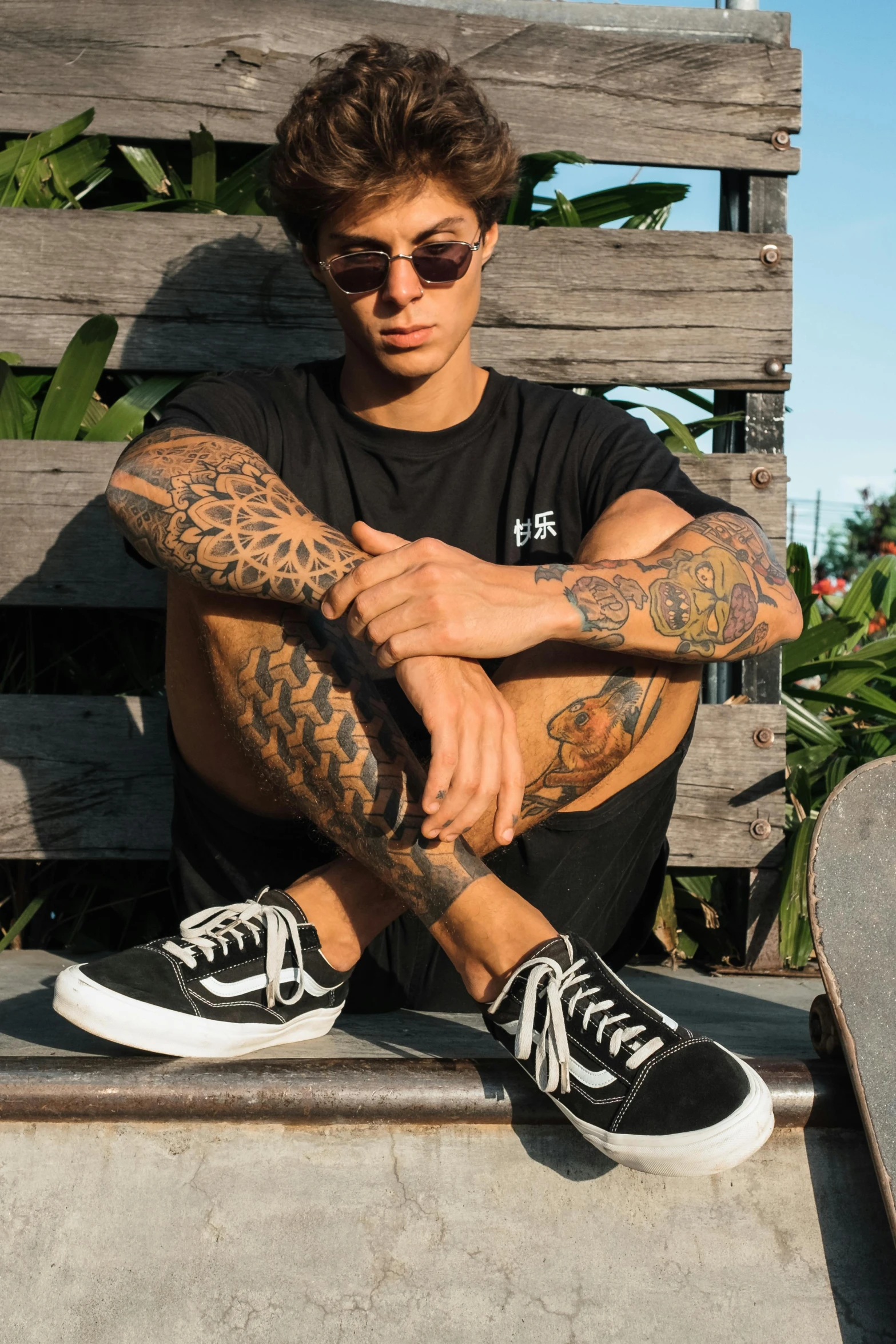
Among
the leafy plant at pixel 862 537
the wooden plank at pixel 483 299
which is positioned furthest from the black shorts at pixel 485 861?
the leafy plant at pixel 862 537

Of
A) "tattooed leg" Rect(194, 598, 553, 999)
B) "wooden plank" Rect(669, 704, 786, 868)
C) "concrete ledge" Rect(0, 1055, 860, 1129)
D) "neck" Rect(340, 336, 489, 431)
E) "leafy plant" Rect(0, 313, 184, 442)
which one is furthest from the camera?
"wooden plank" Rect(669, 704, 786, 868)

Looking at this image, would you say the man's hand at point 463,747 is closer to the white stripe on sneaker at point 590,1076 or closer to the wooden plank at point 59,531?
the white stripe on sneaker at point 590,1076

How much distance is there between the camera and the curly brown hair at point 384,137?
2006 mm

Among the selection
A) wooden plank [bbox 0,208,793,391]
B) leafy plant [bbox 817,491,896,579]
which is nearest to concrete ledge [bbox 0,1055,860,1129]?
wooden plank [bbox 0,208,793,391]

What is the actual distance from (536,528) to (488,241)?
25.5 inches

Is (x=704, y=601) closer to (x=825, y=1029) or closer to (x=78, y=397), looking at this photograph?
(x=825, y=1029)

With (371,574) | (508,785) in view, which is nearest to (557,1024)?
(508,785)

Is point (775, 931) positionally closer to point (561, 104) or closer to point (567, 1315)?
point (567, 1315)

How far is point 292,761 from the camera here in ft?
5.28

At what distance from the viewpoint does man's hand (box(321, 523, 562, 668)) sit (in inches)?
59.7

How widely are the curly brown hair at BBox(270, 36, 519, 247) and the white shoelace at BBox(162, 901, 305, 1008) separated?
1.31 meters

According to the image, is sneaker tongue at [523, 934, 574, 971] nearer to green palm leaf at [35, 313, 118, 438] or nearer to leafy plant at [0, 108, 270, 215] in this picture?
green palm leaf at [35, 313, 118, 438]

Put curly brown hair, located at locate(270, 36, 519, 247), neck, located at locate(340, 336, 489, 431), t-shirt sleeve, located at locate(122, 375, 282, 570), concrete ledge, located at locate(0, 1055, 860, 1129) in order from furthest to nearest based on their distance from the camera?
neck, located at locate(340, 336, 489, 431), curly brown hair, located at locate(270, 36, 519, 247), t-shirt sleeve, located at locate(122, 375, 282, 570), concrete ledge, located at locate(0, 1055, 860, 1129)

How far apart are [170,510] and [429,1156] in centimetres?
98
